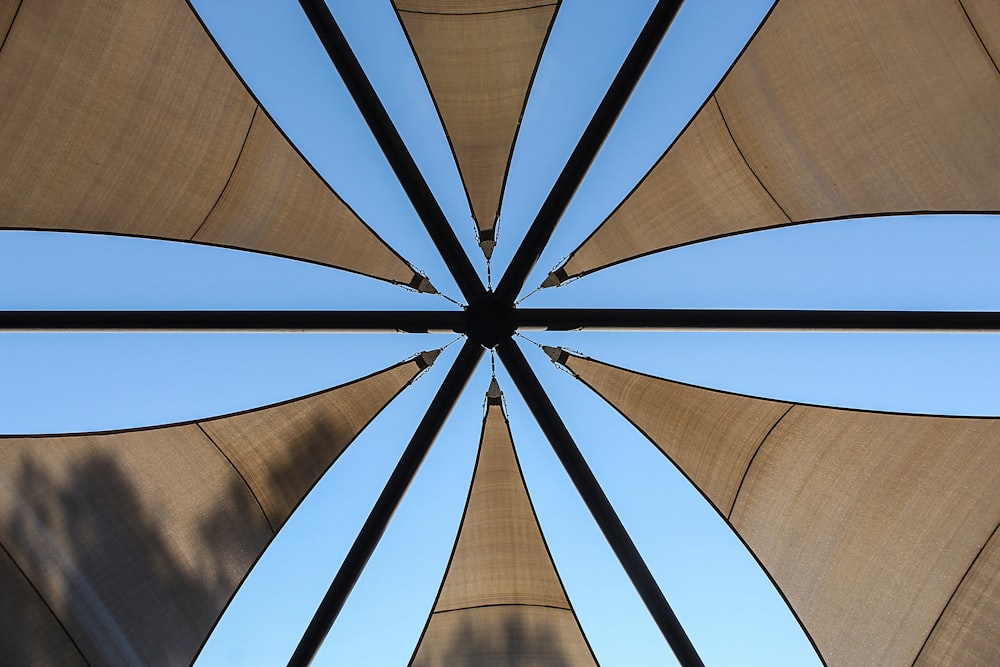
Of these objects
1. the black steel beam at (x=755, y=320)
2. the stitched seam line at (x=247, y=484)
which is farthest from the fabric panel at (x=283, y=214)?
the stitched seam line at (x=247, y=484)

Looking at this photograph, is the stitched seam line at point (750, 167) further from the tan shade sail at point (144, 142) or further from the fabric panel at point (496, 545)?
the fabric panel at point (496, 545)

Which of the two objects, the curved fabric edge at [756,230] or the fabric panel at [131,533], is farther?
the fabric panel at [131,533]

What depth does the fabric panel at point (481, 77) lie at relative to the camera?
6.62m

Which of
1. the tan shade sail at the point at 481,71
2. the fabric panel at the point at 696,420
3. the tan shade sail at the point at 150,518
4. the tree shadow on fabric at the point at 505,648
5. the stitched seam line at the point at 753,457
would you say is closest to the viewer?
the tan shade sail at the point at 150,518

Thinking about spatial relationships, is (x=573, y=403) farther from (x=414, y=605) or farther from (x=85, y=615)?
(x=85, y=615)

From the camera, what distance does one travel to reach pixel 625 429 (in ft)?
27.0

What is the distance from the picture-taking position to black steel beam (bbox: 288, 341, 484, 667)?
5891 mm

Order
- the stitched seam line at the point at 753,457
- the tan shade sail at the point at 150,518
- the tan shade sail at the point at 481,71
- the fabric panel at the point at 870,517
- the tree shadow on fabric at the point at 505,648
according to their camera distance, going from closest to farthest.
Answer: the fabric panel at the point at 870,517
the tan shade sail at the point at 150,518
the tan shade sail at the point at 481,71
the stitched seam line at the point at 753,457
the tree shadow on fabric at the point at 505,648

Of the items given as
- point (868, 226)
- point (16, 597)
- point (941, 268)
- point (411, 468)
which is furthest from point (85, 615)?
point (941, 268)

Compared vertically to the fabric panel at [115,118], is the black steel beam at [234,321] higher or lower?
lower

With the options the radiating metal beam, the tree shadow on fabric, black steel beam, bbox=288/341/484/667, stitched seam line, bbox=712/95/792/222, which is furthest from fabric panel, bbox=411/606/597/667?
stitched seam line, bbox=712/95/792/222

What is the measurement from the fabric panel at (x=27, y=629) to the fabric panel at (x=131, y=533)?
0.07 metres

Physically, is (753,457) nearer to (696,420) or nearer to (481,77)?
(696,420)

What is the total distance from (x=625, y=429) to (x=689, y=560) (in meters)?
1.54
